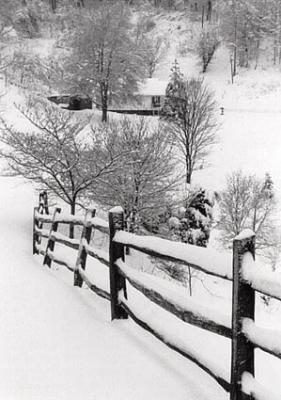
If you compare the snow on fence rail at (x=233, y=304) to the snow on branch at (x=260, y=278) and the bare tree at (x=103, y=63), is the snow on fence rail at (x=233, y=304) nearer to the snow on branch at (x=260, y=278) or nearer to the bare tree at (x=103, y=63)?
the snow on branch at (x=260, y=278)

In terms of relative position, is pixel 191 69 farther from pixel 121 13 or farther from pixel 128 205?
pixel 128 205

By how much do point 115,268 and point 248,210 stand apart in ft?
91.0

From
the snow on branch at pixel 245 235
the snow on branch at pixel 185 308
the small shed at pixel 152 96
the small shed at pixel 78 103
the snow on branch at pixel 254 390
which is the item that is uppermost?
the small shed at pixel 152 96

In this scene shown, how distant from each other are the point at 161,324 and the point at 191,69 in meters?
65.7

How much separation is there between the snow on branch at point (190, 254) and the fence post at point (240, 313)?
0.16 meters

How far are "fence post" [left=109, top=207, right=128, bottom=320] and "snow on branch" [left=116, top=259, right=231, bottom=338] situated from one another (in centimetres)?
52

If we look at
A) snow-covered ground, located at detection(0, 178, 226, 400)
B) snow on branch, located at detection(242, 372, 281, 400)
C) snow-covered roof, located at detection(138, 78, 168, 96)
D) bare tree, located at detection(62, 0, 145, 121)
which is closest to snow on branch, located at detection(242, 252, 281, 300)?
snow on branch, located at detection(242, 372, 281, 400)

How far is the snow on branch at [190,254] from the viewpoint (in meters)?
3.41

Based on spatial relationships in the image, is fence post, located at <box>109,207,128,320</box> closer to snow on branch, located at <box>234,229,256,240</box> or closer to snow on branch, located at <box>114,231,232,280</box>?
snow on branch, located at <box>114,231,232,280</box>

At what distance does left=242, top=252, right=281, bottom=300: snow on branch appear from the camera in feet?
9.27

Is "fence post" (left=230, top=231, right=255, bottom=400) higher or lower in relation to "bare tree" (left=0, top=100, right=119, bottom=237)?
lower

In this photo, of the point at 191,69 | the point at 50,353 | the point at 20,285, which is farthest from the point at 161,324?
the point at 191,69

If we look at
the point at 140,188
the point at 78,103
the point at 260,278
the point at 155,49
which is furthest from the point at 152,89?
the point at 260,278

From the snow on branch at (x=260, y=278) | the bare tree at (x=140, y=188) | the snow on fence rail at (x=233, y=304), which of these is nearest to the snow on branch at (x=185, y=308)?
the snow on fence rail at (x=233, y=304)
